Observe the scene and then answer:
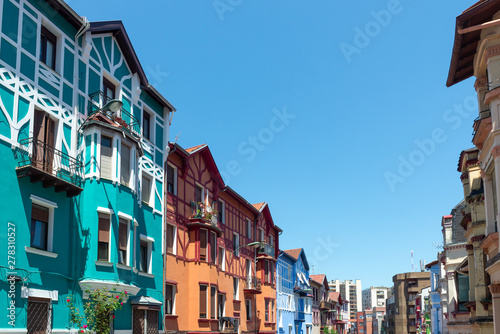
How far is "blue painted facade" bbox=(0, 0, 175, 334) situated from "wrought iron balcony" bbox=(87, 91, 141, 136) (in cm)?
5

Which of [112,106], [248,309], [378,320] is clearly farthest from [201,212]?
[378,320]

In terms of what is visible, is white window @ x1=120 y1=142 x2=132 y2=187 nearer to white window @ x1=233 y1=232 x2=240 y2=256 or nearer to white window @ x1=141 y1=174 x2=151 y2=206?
white window @ x1=141 y1=174 x2=151 y2=206

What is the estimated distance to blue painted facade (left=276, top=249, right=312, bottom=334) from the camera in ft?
183

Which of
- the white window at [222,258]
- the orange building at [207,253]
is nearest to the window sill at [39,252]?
the orange building at [207,253]

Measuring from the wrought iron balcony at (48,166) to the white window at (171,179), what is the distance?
371 inches

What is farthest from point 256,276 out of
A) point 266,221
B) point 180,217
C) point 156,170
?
point 156,170

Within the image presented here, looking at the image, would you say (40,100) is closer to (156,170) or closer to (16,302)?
(16,302)

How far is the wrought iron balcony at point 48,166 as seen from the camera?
18.7 metres

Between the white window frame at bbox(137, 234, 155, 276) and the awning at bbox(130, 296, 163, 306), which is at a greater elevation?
the white window frame at bbox(137, 234, 155, 276)

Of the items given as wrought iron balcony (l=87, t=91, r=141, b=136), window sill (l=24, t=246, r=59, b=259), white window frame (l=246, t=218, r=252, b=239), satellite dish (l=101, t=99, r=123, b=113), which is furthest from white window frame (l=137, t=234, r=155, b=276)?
Answer: white window frame (l=246, t=218, r=252, b=239)

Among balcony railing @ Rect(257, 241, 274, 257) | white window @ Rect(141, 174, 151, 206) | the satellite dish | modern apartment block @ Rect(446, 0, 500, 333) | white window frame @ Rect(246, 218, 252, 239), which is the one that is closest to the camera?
modern apartment block @ Rect(446, 0, 500, 333)

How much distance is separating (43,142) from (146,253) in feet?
30.1

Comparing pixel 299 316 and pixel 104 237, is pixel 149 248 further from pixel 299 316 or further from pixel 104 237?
pixel 299 316

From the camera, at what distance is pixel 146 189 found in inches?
1100
